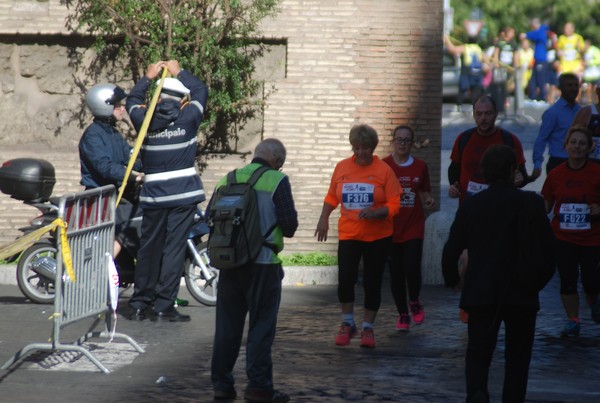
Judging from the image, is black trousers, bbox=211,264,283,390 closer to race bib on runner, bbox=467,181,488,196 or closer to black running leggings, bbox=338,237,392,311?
black running leggings, bbox=338,237,392,311

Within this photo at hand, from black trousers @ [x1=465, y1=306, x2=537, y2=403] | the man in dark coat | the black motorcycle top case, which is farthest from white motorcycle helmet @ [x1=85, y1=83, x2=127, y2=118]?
black trousers @ [x1=465, y1=306, x2=537, y2=403]

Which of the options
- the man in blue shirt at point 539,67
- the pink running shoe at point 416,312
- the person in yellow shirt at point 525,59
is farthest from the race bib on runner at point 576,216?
the man in blue shirt at point 539,67

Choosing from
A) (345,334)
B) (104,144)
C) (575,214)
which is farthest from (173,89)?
(575,214)

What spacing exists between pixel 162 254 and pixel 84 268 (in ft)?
6.07

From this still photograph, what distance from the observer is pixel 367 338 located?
970 centimetres

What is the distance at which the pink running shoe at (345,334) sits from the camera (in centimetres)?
975

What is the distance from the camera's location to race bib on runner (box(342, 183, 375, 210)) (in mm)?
9711

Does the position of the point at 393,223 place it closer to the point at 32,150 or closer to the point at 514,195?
the point at 514,195

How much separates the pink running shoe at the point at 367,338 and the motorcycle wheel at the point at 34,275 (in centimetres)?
311

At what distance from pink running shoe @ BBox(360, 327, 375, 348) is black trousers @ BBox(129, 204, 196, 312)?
1.71m

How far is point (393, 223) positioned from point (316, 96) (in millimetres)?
3774

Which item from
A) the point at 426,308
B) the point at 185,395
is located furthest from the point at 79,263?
the point at 426,308

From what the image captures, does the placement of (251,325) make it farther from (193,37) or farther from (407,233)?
(193,37)

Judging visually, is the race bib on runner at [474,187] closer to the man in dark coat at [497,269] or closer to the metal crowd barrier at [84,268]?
the metal crowd barrier at [84,268]
